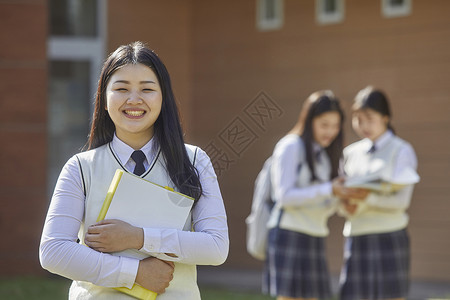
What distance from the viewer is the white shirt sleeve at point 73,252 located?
192 cm

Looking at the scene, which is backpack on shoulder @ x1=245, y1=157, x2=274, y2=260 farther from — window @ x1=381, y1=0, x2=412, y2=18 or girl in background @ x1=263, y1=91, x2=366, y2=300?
window @ x1=381, y1=0, x2=412, y2=18

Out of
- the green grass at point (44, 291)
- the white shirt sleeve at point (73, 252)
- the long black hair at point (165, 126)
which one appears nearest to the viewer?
the white shirt sleeve at point (73, 252)

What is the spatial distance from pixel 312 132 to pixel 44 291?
2.95m

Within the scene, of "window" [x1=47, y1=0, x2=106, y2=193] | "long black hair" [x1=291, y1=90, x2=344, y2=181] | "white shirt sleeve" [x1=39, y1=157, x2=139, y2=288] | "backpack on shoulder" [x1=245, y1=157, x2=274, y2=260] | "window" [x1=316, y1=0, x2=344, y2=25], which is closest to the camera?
"white shirt sleeve" [x1=39, y1=157, x2=139, y2=288]

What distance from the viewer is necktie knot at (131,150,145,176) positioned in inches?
81.2

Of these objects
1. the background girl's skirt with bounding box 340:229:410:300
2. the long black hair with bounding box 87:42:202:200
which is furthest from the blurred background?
the long black hair with bounding box 87:42:202:200

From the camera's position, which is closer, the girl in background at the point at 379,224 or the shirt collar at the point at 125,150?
the shirt collar at the point at 125,150

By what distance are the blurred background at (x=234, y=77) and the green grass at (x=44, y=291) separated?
0.22 metres

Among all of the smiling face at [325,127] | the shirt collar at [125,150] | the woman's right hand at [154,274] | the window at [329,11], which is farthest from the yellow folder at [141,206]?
the window at [329,11]

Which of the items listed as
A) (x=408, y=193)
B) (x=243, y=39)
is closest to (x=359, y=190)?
(x=408, y=193)

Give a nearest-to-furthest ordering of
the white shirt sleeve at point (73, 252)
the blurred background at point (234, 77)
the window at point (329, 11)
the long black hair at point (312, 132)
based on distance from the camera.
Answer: the white shirt sleeve at point (73, 252) → the long black hair at point (312, 132) → the blurred background at point (234, 77) → the window at point (329, 11)

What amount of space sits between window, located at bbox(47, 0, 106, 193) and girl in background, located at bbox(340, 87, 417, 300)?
3.68m

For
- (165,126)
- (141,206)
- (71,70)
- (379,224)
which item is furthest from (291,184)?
(71,70)

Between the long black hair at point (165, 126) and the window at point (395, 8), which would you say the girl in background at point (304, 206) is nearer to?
the long black hair at point (165, 126)
